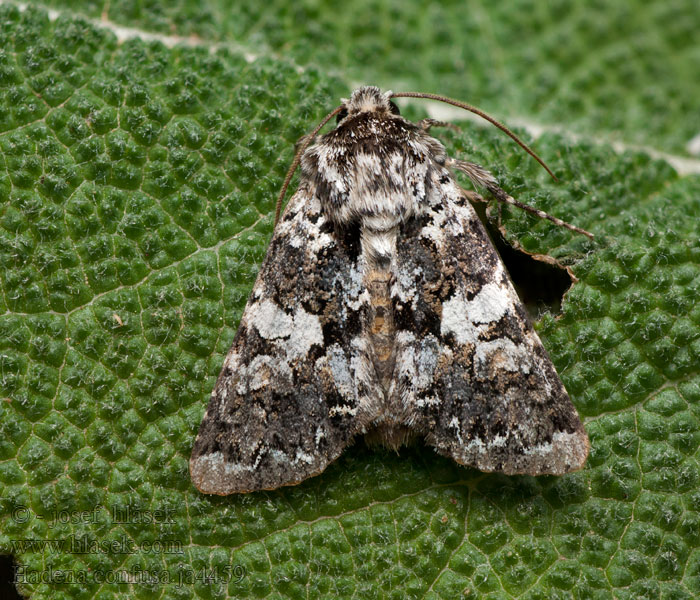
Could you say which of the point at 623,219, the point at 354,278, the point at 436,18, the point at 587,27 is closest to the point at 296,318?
the point at 354,278

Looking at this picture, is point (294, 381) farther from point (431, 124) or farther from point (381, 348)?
point (431, 124)

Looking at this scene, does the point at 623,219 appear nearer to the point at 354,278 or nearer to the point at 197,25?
the point at 354,278

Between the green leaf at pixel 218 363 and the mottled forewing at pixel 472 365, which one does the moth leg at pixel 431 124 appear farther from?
the mottled forewing at pixel 472 365

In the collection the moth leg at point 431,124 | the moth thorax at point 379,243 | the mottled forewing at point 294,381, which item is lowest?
the mottled forewing at point 294,381

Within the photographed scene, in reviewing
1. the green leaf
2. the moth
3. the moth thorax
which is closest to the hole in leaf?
the green leaf

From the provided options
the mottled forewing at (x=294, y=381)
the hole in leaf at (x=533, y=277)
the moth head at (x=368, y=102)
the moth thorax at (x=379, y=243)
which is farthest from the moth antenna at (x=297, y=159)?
the hole in leaf at (x=533, y=277)

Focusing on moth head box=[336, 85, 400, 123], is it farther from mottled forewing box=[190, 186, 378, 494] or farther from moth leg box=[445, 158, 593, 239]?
mottled forewing box=[190, 186, 378, 494]
